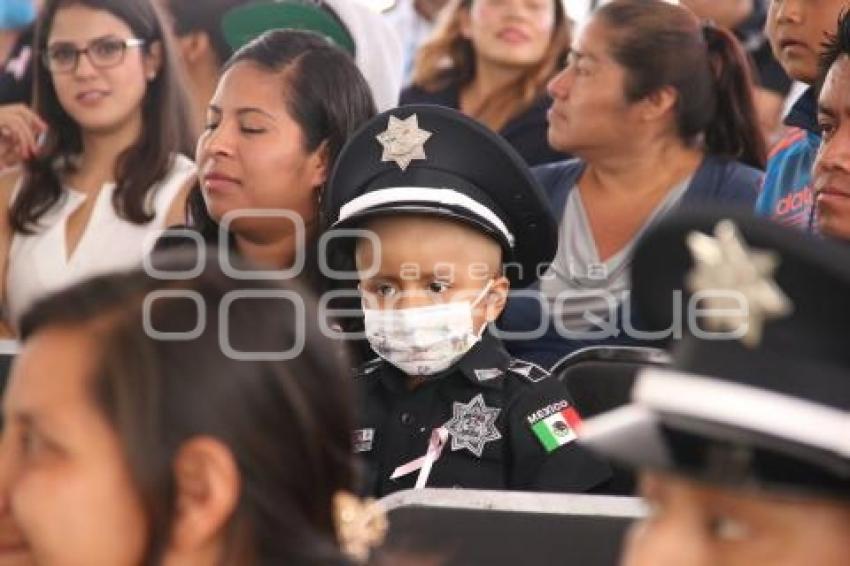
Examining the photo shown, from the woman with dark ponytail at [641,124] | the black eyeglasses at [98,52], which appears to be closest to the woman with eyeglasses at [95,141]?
the black eyeglasses at [98,52]

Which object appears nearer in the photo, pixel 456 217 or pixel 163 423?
pixel 163 423

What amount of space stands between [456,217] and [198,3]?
2269mm

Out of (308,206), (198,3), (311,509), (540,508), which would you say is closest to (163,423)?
(311,509)

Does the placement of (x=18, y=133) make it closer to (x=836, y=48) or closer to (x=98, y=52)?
(x=98, y=52)

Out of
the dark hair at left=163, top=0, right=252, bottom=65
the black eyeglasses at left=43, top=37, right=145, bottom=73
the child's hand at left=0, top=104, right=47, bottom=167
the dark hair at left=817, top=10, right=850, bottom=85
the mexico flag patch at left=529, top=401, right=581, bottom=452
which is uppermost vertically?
the dark hair at left=817, top=10, right=850, bottom=85

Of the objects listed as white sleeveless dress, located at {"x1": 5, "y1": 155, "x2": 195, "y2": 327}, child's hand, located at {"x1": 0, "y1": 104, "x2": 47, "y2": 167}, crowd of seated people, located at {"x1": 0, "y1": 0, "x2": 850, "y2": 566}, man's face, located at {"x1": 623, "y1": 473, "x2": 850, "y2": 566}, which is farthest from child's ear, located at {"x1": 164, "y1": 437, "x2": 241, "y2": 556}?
child's hand, located at {"x1": 0, "y1": 104, "x2": 47, "y2": 167}

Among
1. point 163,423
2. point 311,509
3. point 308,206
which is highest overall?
point 163,423

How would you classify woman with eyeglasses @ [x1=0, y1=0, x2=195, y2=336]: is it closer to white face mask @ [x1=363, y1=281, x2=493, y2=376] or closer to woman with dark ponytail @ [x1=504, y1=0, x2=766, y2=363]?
woman with dark ponytail @ [x1=504, y1=0, x2=766, y2=363]

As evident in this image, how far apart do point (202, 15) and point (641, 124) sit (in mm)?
1414

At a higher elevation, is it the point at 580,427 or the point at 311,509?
the point at 311,509

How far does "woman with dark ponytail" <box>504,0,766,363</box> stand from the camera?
4.01 m

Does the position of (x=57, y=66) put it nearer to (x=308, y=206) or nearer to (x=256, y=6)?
(x=256, y=6)

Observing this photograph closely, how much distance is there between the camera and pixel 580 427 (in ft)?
9.05

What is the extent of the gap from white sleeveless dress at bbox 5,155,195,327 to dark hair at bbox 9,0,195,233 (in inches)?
1.2
